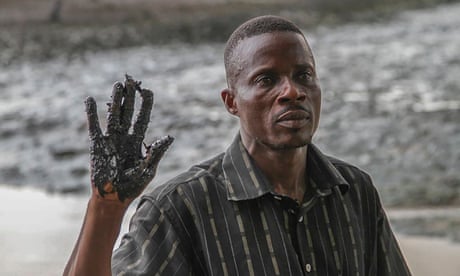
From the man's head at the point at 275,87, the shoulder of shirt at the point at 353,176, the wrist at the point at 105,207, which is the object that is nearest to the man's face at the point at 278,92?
the man's head at the point at 275,87

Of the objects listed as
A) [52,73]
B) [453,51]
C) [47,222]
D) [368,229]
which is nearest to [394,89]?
[453,51]

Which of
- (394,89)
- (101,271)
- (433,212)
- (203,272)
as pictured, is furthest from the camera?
(394,89)

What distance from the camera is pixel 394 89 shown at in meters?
12.5

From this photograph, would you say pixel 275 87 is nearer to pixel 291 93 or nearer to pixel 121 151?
pixel 291 93

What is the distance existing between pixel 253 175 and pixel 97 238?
1.98 ft

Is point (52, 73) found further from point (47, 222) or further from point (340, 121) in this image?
point (47, 222)

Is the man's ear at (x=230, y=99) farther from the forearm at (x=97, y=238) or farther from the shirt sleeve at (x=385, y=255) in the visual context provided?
the forearm at (x=97, y=238)

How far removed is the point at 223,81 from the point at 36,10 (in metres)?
8.17

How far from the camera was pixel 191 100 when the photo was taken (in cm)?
1231

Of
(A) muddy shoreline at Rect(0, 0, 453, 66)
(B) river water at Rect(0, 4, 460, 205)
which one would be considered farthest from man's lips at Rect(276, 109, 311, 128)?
(A) muddy shoreline at Rect(0, 0, 453, 66)

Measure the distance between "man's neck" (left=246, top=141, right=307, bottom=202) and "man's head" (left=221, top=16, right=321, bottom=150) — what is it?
29 mm

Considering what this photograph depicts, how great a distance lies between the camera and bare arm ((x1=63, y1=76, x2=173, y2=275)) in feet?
7.07

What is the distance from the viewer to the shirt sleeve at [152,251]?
2506mm

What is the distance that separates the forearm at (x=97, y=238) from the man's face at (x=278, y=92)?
0.55 m
